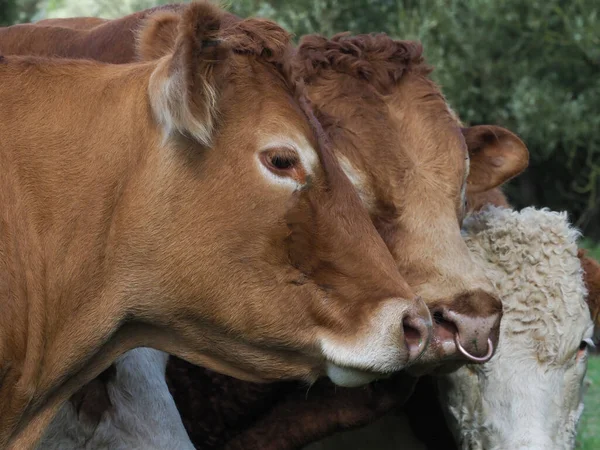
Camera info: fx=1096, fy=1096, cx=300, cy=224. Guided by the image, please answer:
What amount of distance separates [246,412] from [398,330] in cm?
186

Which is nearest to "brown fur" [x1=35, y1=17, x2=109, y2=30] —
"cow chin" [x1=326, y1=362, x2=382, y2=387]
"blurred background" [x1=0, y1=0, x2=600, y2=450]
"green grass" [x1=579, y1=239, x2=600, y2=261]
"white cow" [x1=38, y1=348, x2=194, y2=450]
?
"white cow" [x1=38, y1=348, x2=194, y2=450]

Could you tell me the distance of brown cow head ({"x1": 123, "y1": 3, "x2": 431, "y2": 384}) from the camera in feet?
13.0

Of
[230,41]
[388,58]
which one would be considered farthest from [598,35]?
A: [230,41]

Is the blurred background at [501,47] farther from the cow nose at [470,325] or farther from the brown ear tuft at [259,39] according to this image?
the brown ear tuft at [259,39]

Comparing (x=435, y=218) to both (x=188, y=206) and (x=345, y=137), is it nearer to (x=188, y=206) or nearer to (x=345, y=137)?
(x=345, y=137)

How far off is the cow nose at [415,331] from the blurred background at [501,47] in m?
13.7

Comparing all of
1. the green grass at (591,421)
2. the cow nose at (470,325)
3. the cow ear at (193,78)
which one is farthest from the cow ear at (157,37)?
the green grass at (591,421)

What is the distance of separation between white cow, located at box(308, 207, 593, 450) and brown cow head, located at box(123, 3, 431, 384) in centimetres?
142

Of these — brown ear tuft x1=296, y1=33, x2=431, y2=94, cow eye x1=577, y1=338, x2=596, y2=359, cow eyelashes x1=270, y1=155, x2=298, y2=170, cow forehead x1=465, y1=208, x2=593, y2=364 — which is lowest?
cow eye x1=577, y1=338, x2=596, y2=359

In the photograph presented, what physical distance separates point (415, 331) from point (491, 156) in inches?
91.9

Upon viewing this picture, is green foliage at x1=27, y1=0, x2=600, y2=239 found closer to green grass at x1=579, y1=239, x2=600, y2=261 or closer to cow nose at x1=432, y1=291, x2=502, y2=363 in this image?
green grass at x1=579, y1=239, x2=600, y2=261

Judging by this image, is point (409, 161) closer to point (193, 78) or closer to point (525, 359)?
point (525, 359)

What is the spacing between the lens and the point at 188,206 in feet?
13.2

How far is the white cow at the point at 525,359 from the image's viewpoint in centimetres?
520
